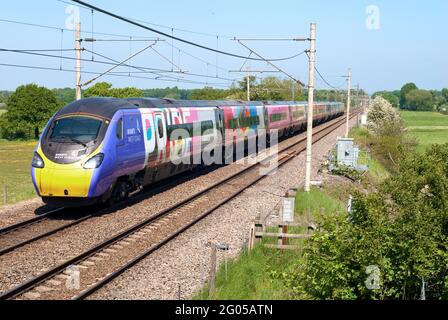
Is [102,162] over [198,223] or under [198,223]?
over

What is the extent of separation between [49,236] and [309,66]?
10.5 metres

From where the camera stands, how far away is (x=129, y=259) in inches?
436

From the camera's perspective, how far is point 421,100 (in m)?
195

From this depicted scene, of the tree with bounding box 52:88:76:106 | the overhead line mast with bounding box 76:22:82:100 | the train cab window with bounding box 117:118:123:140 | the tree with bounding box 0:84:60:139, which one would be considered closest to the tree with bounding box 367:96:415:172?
the overhead line mast with bounding box 76:22:82:100

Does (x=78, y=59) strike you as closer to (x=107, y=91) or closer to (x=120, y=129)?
(x=120, y=129)

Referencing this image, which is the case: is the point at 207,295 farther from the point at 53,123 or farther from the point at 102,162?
the point at 53,123

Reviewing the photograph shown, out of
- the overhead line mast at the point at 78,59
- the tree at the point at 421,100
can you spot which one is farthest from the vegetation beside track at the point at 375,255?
the tree at the point at 421,100

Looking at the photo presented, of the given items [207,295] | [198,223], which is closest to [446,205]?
[207,295]

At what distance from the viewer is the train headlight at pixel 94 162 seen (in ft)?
45.0

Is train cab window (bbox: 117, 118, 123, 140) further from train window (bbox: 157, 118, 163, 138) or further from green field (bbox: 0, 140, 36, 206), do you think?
green field (bbox: 0, 140, 36, 206)

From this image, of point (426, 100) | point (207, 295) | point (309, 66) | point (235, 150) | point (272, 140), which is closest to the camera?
point (207, 295)

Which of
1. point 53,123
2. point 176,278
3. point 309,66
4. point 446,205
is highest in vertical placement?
point 309,66

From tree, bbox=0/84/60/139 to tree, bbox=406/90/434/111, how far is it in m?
146

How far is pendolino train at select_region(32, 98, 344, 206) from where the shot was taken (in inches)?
542
